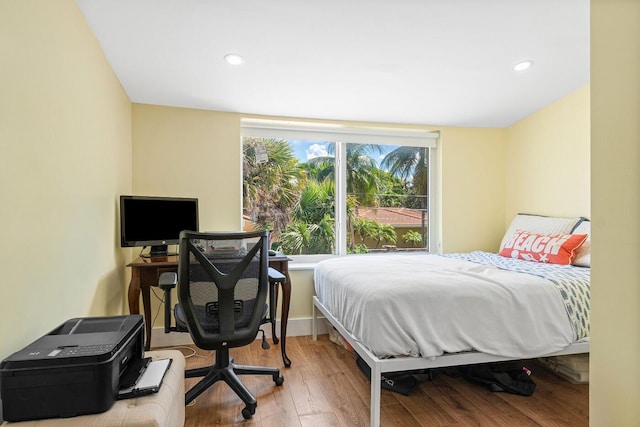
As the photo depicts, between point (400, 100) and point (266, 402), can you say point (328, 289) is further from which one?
point (400, 100)

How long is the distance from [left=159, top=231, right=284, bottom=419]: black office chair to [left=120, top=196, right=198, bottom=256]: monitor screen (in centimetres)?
67

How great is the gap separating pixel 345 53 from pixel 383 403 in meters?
2.19

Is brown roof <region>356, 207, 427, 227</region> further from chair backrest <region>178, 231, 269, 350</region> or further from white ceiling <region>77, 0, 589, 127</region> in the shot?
chair backrest <region>178, 231, 269, 350</region>

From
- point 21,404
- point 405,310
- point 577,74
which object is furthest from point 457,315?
point 577,74

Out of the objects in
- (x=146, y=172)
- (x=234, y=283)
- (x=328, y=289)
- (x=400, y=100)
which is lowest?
(x=328, y=289)

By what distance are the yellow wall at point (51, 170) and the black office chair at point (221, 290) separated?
0.49 meters

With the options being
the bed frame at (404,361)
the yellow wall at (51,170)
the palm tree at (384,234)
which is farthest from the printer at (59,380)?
the palm tree at (384,234)

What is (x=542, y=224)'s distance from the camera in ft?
10.2

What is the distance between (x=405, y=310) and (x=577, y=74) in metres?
2.42

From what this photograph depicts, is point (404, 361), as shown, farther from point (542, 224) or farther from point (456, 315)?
point (542, 224)

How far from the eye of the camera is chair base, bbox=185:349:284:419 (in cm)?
188

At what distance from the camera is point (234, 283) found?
6.10 ft

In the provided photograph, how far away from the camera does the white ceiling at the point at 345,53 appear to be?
1.85 m

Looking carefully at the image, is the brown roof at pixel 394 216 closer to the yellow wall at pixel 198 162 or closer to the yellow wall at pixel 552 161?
the yellow wall at pixel 198 162
